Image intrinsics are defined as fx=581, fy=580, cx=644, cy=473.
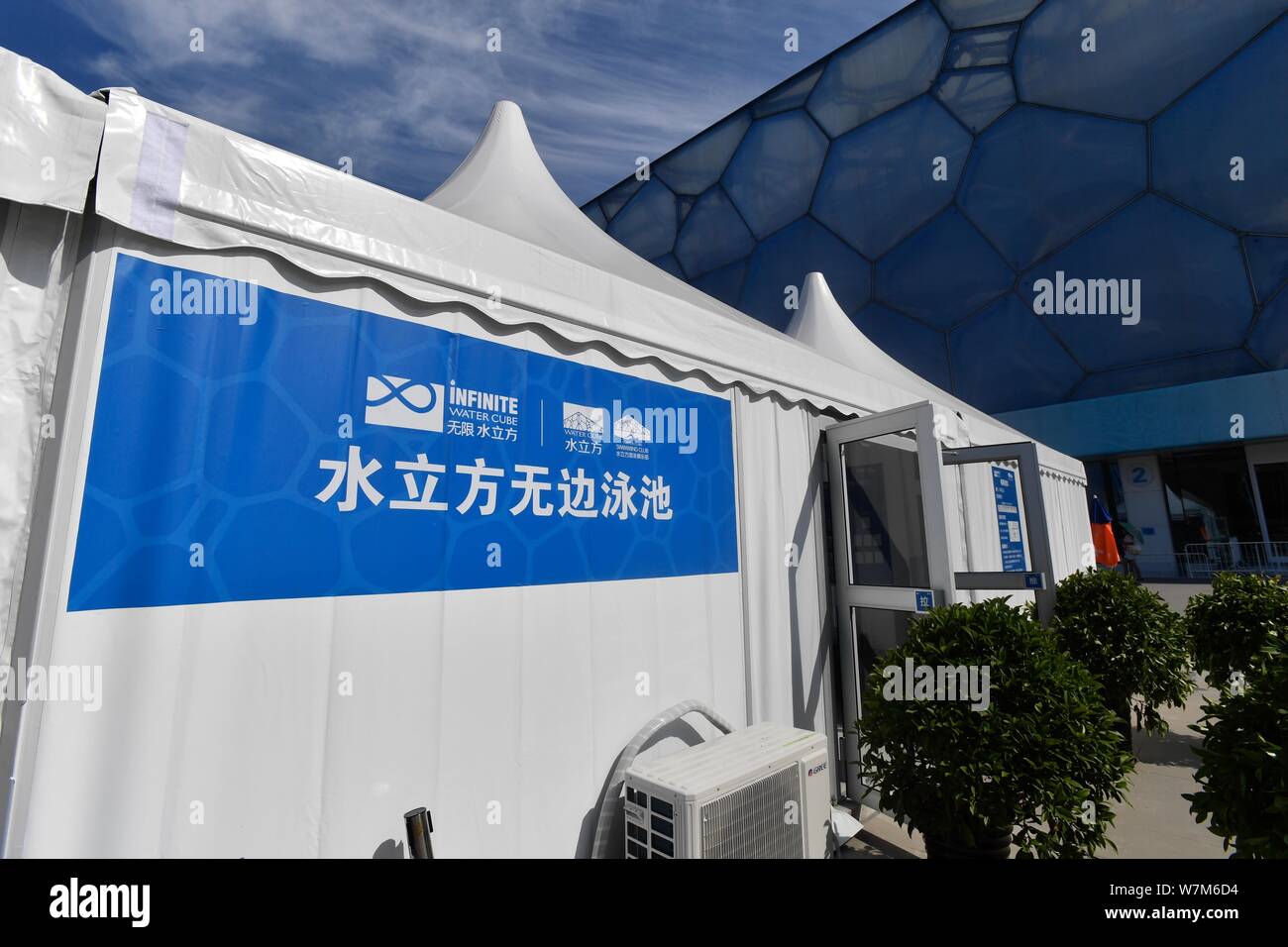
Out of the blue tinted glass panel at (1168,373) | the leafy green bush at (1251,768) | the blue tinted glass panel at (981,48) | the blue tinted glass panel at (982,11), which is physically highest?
the blue tinted glass panel at (982,11)

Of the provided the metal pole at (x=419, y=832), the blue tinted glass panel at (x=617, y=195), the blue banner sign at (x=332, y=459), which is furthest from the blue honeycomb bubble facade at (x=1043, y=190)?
the metal pole at (x=419, y=832)

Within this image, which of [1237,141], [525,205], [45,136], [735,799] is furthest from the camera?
[1237,141]

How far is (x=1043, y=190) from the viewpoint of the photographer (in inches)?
489

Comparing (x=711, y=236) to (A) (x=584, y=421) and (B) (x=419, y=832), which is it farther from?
(B) (x=419, y=832)

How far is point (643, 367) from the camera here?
8.33ft

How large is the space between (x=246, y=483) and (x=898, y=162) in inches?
660

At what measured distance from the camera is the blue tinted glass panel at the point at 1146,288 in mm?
10719

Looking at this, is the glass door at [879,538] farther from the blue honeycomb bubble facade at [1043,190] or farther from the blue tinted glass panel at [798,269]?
the blue tinted glass panel at [798,269]

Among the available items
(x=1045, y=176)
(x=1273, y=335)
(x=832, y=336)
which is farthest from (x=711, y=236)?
(x=832, y=336)

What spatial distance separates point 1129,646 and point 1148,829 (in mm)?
1299

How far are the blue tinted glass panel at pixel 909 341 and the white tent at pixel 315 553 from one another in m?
13.1

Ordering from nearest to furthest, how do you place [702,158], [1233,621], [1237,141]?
[1233,621] → [1237,141] → [702,158]

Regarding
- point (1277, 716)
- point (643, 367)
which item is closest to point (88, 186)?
point (643, 367)
